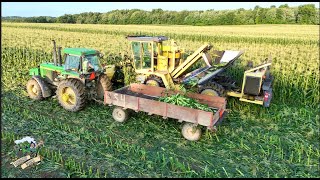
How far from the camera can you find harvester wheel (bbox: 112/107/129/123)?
7320 millimetres

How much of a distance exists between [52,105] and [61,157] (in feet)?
11.5

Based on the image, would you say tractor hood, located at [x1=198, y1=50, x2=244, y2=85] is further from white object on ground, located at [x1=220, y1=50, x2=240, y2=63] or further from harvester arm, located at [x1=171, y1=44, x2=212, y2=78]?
harvester arm, located at [x1=171, y1=44, x2=212, y2=78]

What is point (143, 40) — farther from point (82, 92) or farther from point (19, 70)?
point (19, 70)

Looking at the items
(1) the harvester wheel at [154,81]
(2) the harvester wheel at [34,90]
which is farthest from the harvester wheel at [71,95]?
(1) the harvester wheel at [154,81]

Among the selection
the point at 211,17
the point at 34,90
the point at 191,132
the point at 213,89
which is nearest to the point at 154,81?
the point at 213,89

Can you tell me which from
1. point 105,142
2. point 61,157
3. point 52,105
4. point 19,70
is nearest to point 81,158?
point 61,157

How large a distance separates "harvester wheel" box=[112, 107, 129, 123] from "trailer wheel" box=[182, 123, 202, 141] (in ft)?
5.59

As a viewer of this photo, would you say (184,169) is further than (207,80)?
No

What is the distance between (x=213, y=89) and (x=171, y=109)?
2.39 metres

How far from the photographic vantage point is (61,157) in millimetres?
5402

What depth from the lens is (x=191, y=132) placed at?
251 inches

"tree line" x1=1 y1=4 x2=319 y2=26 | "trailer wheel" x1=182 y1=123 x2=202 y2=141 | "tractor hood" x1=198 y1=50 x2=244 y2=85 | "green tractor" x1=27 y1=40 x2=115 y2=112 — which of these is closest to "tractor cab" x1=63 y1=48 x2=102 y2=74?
"green tractor" x1=27 y1=40 x2=115 y2=112

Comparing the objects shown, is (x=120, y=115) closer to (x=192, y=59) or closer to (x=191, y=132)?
(x=191, y=132)

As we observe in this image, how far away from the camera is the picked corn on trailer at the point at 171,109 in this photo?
20.2ft
